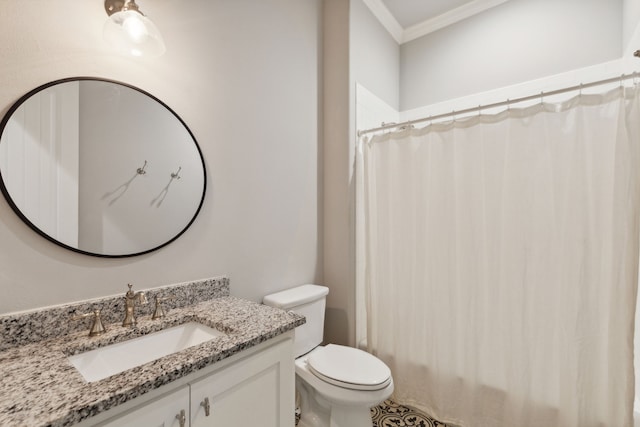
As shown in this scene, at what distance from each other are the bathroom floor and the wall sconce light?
2025mm

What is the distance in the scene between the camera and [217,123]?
56.5 inches

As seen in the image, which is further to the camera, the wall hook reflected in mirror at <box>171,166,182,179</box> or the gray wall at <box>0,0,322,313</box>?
the wall hook reflected in mirror at <box>171,166,182,179</box>

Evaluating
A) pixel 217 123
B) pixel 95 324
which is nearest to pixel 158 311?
pixel 95 324

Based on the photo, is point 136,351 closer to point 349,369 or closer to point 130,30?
point 349,369

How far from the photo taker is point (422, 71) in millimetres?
2711

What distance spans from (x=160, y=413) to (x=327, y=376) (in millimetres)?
826

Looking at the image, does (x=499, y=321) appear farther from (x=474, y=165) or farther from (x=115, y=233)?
(x=115, y=233)

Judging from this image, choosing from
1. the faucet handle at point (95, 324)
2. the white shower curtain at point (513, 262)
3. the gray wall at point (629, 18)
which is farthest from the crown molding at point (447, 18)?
the faucet handle at point (95, 324)

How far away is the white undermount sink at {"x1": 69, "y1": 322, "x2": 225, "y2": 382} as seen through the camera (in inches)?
35.6

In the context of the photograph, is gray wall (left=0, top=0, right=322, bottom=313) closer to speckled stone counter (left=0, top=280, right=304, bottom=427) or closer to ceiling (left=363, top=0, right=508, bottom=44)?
speckled stone counter (left=0, top=280, right=304, bottom=427)

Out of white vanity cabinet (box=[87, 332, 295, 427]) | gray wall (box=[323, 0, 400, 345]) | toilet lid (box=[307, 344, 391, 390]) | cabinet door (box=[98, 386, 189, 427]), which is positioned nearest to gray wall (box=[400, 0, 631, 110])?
gray wall (box=[323, 0, 400, 345])

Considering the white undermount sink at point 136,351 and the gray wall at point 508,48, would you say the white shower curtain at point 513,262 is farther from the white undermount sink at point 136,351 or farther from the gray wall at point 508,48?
the white undermount sink at point 136,351

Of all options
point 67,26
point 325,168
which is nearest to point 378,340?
point 325,168

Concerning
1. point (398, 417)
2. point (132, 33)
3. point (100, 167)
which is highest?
point (132, 33)
